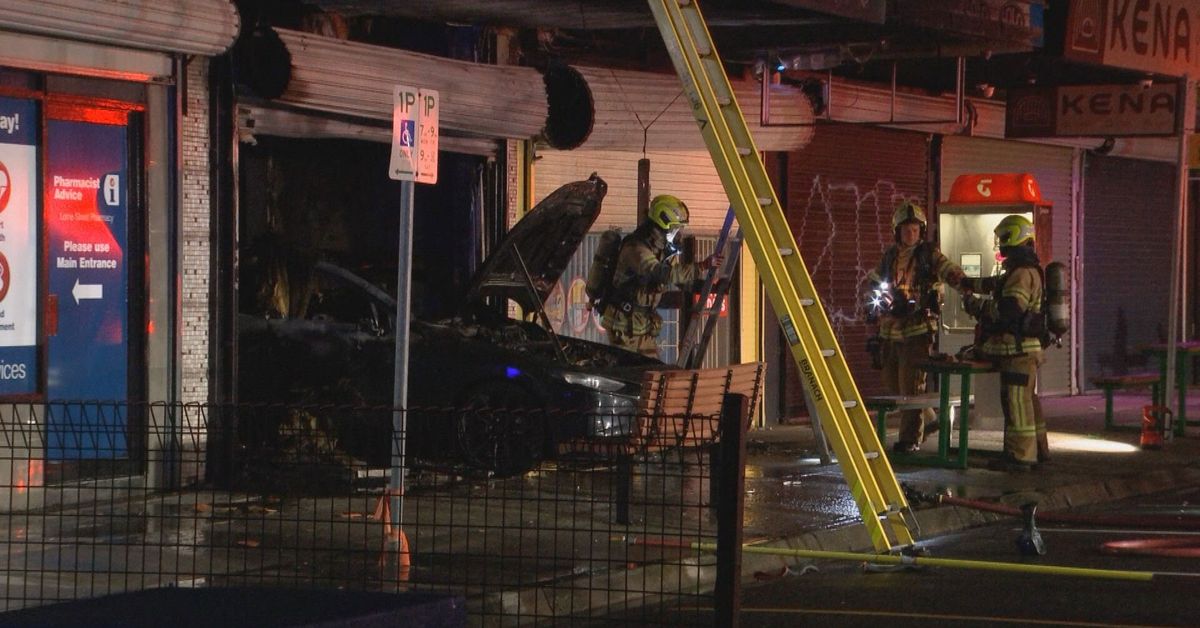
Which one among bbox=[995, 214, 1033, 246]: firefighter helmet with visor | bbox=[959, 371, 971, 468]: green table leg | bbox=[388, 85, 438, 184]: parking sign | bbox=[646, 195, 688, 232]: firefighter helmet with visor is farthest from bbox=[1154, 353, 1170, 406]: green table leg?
→ bbox=[388, 85, 438, 184]: parking sign

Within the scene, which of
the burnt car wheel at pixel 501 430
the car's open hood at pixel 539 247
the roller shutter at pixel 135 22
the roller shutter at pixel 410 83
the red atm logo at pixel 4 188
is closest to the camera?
the burnt car wheel at pixel 501 430

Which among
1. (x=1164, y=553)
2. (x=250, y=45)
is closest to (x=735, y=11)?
(x=250, y=45)

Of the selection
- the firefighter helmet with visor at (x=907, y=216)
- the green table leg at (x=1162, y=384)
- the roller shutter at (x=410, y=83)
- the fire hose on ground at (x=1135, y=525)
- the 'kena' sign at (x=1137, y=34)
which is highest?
the 'kena' sign at (x=1137, y=34)

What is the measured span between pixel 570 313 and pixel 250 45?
477 centimetres

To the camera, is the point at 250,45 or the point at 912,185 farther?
the point at 912,185

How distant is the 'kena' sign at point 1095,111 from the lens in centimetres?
1742

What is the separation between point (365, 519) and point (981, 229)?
1371cm

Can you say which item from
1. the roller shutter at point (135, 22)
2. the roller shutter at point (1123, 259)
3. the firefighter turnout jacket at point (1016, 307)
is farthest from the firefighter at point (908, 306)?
the roller shutter at point (1123, 259)

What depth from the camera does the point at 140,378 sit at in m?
12.3

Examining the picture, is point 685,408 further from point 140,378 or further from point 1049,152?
point 1049,152

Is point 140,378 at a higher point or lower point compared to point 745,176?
lower

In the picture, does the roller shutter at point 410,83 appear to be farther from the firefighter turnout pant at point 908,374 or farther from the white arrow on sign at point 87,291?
the firefighter turnout pant at point 908,374

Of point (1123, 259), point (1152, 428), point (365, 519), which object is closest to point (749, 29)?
point (1152, 428)

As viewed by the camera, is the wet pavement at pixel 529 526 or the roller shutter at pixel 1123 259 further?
the roller shutter at pixel 1123 259
